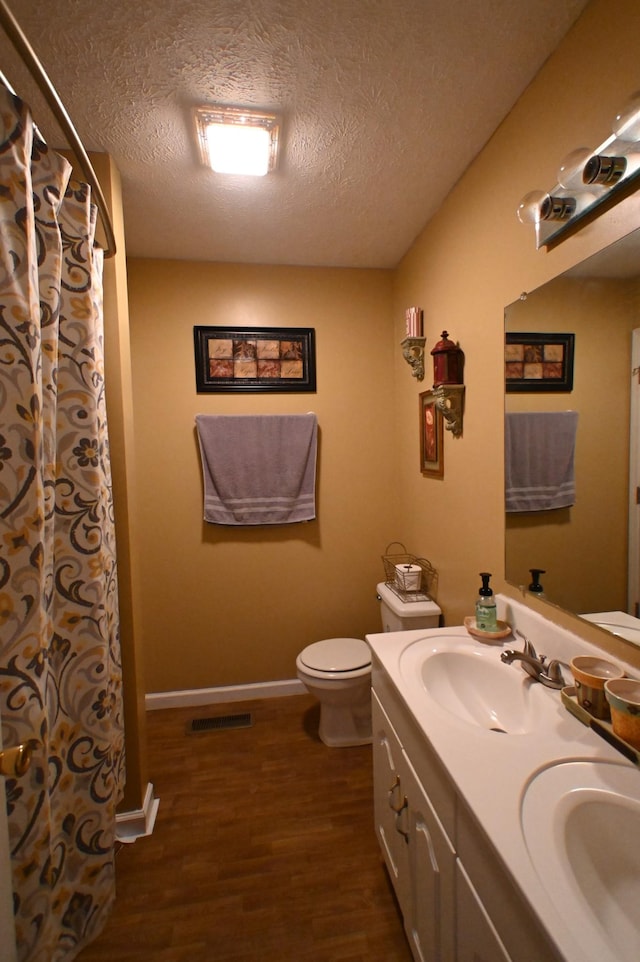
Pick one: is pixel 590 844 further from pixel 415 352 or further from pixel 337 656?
pixel 415 352

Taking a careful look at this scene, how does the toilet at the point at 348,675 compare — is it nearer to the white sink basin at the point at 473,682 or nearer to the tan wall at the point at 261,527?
the tan wall at the point at 261,527

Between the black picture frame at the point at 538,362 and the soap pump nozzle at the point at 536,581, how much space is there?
533mm

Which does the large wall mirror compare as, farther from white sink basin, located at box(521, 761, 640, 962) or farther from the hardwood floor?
the hardwood floor

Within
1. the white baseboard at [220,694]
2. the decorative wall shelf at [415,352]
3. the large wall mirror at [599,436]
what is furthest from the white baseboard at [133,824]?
the decorative wall shelf at [415,352]

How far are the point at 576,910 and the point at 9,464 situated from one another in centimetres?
128

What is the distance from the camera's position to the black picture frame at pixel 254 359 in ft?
7.36

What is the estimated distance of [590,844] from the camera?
0.65 meters

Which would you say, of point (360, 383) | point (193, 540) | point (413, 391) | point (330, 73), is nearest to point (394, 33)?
point (330, 73)

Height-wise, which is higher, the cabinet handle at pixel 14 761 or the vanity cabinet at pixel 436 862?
the cabinet handle at pixel 14 761

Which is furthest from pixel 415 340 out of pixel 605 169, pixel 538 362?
pixel 605 169

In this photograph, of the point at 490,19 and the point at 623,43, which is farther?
the point at 490,19

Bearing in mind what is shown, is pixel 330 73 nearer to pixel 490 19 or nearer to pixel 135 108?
pixel 490 19

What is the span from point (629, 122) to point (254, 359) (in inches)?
69.9

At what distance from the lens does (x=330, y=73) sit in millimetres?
1145
